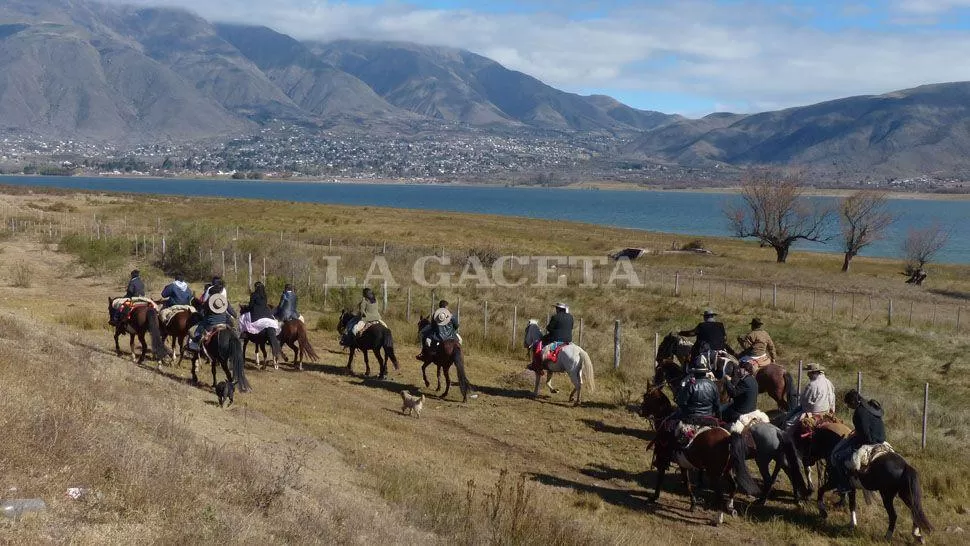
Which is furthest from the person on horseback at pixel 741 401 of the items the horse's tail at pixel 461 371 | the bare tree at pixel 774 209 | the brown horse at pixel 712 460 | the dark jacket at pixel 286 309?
the bare tree at pixel 774 209

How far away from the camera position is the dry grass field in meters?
7.47

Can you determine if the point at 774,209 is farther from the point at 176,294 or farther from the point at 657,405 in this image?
the point at 657,405

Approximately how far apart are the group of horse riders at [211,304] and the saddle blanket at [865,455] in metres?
10.8

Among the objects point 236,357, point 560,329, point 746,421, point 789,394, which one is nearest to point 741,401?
point 746,421

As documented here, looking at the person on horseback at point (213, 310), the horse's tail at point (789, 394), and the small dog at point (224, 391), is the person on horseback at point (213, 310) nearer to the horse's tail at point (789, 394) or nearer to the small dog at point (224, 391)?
the small dog at point (224, 391)

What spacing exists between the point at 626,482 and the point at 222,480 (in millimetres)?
6535

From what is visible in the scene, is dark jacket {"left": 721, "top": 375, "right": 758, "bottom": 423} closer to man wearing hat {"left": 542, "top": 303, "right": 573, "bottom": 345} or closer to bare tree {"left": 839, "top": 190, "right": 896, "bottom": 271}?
man wearing hat {"left": 542, "top": 303, "right": 573, "bottom": 345}

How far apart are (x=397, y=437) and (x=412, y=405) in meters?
1.72

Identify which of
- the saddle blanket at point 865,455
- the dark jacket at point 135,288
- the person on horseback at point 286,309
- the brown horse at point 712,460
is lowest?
the brown horse at point 712,460

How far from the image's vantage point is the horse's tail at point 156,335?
55.2 feet

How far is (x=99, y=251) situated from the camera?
35.8 m

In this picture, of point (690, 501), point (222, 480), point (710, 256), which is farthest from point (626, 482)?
point (710, 256)

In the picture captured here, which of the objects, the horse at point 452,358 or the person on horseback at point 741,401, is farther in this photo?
the horse at point 452,358

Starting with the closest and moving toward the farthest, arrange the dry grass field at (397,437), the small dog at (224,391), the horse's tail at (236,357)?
the dry grass field at (397,437), the small dog at (224,391), the horse's tail at (236,357)
